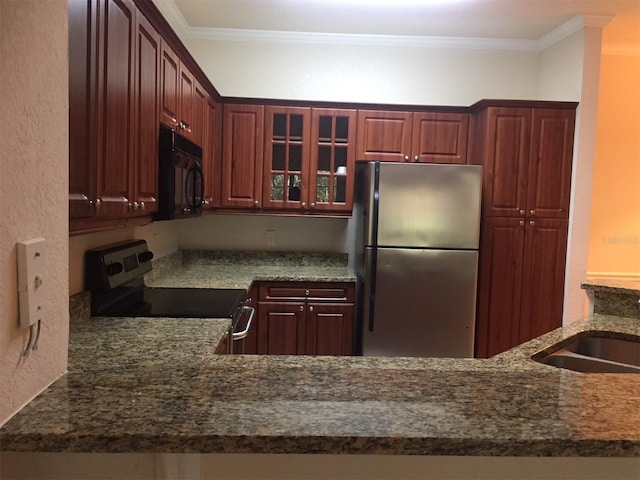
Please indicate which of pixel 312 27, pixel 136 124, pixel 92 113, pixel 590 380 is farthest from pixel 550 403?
pixel 312 27

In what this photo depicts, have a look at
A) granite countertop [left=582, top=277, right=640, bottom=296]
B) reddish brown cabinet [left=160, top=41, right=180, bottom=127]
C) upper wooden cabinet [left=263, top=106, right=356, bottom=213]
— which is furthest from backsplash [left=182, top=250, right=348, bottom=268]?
granite countertop [left=582, top=277, right=640, bottom=296]

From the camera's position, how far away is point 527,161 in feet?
11.1

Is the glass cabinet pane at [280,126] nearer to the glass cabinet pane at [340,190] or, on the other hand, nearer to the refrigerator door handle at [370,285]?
the glass cabinet pane at [340,190]

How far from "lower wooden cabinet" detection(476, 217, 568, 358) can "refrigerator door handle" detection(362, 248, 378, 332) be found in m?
0.79

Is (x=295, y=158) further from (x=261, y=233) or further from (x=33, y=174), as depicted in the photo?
(x=33, y=174)

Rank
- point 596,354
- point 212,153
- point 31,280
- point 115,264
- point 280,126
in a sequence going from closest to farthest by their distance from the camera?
1. point 31,280
2. point 596,354
3. point 115,264
4. point 212,153
5. point 280,126

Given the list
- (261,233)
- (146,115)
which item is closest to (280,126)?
(261,233)

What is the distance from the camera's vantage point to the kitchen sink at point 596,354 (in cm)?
168

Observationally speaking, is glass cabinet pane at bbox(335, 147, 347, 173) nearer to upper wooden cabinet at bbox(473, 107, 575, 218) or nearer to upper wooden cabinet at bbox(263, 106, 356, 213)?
upper wooden cabinet at bbox(263, 106, 356, 213)

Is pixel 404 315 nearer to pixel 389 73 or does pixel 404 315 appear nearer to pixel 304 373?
pixel 389 73

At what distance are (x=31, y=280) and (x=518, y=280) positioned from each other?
3249 millimetres

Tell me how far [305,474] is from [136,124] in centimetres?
148

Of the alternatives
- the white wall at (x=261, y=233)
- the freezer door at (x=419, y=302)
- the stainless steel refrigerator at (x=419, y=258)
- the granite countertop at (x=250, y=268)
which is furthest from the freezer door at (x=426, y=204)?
the white wall at (x=261, y=233)

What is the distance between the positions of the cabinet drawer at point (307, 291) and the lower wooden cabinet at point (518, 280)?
0.97 meters
